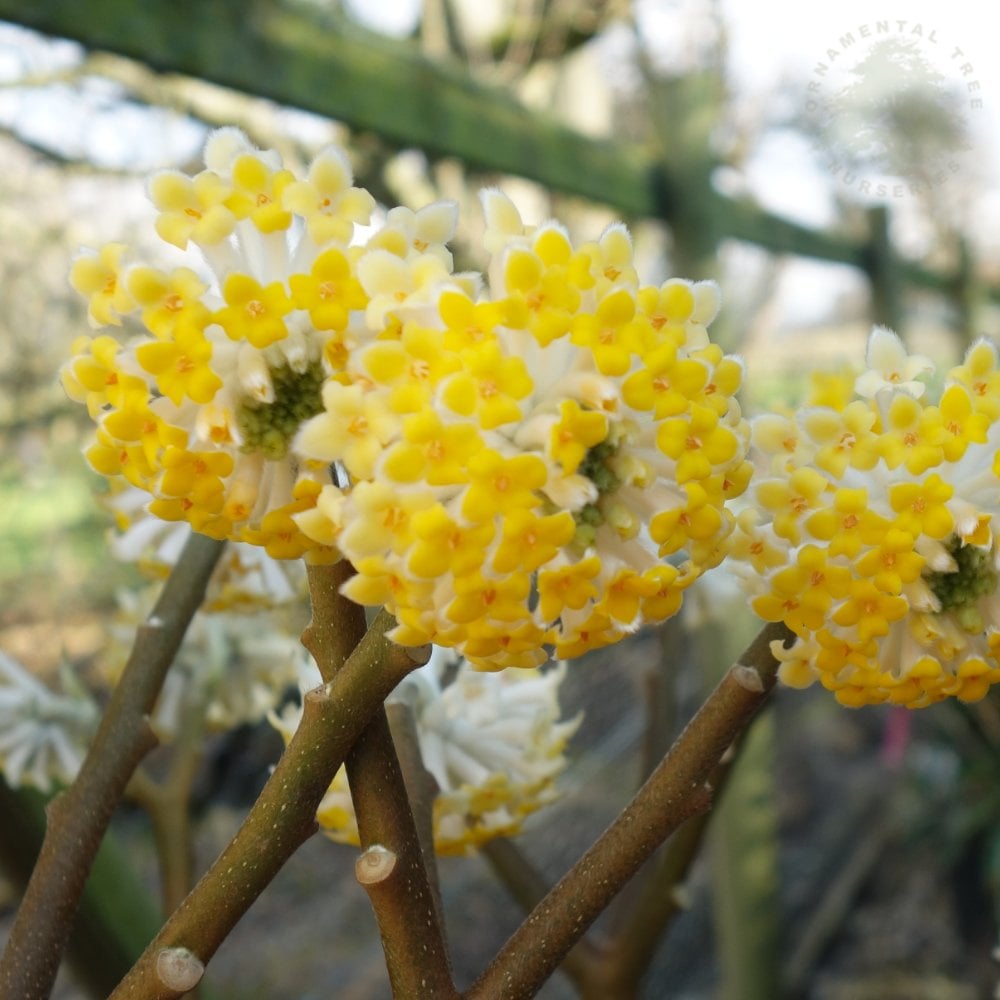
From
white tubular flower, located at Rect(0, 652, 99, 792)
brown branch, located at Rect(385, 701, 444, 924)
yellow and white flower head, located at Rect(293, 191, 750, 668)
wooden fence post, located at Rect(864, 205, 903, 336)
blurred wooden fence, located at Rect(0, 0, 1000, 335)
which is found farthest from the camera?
wooden fence post, located at Rect(864, 205, 903, 336)

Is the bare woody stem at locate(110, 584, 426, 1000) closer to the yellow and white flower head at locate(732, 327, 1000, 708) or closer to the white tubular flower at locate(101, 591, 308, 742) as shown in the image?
the yellow and white flower head at locate(732, 327, 1000, 708)

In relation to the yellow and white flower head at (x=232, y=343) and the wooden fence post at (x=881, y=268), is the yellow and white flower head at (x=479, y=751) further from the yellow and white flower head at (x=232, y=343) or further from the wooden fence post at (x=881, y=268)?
the wooden fence post at (x=881, y=268)

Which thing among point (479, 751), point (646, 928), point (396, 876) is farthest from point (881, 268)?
point (396, 876)

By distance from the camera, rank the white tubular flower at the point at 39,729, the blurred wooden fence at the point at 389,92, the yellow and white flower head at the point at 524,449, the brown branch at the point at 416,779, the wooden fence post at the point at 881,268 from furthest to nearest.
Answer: the wooden fence post at the point at 881,268, the blurred wooden fence at the point at 389,92, the white tubular flower at the point at 39,729, the brown branch at the point at 416,779, the yellow and white flower head at the point at 524,449

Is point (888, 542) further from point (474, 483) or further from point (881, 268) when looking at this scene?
point (881, 268)

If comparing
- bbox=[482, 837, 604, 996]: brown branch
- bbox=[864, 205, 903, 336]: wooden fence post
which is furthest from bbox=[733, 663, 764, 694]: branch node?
bbox=[864, 205, 903, 336]: wooden fence post

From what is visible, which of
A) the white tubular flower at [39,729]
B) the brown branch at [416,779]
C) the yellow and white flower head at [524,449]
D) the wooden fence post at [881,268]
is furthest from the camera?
the wooden fence post at [881,268]

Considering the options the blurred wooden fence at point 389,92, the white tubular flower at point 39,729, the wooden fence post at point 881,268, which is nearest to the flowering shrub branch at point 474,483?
the white tubular flower at point 39,729
